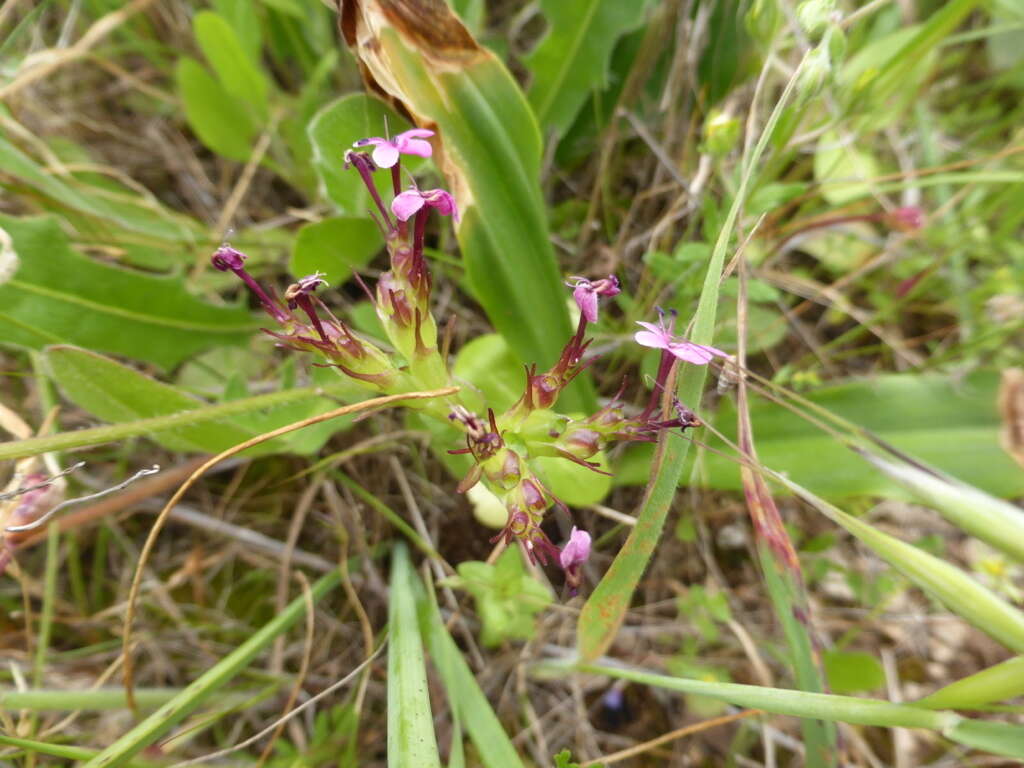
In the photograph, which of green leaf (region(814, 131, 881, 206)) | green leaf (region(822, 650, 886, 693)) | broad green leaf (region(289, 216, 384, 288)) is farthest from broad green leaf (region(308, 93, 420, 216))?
green leaf (region(822, 650, 886, 693))

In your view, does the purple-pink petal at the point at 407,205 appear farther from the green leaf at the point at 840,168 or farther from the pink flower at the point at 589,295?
the green leaf at the point at 840,168

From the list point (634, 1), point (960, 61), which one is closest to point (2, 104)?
point (634, 1)

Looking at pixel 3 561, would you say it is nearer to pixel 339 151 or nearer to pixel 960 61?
Result: pixel 339 151

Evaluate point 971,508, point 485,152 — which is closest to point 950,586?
point 971,508

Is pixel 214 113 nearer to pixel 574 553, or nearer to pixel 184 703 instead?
pixel 184 703

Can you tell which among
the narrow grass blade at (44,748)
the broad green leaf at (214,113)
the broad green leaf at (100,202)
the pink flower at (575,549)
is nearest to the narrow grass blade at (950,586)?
the pink flower at (575,549)

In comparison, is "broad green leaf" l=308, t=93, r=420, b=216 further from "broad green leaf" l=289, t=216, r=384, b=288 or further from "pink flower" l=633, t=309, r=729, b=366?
"pink flower" l=633, t=309, r=729, b=366
